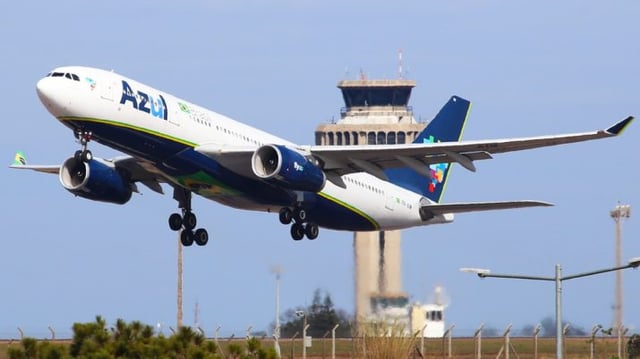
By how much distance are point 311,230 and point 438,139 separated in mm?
11201

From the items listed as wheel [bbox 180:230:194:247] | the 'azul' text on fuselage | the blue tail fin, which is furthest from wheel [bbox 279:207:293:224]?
the 'azul' text on fuselage

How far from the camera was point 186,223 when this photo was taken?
61750mm

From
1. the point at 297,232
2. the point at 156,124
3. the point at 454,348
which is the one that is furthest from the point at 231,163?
the point at 454,348

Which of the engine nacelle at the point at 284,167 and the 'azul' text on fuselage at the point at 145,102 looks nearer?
the 'azul' text on fuselage at the point at 145,102

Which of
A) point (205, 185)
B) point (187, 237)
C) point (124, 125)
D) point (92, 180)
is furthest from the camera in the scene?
point (187, 237)

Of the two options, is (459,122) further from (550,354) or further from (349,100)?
(349,100)

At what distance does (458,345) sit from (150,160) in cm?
2314

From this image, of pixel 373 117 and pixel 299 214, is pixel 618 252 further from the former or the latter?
pixel 373 117

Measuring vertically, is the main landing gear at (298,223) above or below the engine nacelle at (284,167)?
below

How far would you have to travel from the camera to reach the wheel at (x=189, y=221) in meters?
61.8

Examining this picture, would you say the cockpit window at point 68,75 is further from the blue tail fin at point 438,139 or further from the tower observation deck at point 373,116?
the tower observation deck at point 373,116

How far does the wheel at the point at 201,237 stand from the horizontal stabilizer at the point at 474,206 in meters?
8.98

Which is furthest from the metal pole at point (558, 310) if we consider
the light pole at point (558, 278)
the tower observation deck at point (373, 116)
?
the tower observation deck at point (373, 116)

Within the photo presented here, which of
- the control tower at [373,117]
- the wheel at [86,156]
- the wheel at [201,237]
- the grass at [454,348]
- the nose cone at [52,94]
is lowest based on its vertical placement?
the grass at [454,348]
